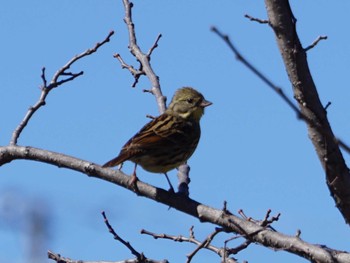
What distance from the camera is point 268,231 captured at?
548 centimetres

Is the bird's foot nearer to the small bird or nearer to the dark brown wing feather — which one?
the small bird

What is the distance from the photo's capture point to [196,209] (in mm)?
6215

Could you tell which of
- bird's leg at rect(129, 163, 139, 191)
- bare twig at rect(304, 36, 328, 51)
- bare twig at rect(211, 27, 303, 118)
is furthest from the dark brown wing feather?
bare twig at rect(211, 27, 303, 118)

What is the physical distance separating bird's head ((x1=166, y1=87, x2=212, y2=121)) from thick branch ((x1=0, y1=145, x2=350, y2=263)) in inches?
102

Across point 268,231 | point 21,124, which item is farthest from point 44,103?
point 268,231

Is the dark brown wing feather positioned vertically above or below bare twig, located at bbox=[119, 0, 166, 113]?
below

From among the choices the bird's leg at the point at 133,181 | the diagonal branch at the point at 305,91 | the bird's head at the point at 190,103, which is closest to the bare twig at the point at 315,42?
the diagonal branch at the point at 305,91

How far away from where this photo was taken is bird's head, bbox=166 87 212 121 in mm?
9359

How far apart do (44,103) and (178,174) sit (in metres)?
1.54

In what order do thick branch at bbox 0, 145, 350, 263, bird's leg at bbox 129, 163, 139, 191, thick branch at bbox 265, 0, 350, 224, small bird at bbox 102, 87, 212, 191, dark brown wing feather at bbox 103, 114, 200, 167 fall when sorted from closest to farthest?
thick branch at bbox 265, 0, 350, 224 < thick branch at bbox 0, 145, 350, 263 < bird's leg at bbox 129, 163, 139, 191 < dark brown wing feather at bbox 103, 114, 200, 167 < small bird at bbox 102, 87, 212, 191

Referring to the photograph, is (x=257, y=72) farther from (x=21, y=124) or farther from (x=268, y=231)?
(x=21, y=124)

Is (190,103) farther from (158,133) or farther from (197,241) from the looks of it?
(197,241)

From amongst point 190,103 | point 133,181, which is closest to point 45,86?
point 133,181

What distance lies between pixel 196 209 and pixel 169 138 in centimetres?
249
